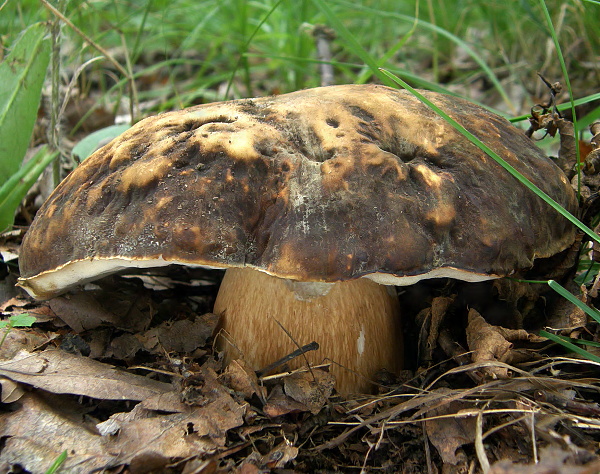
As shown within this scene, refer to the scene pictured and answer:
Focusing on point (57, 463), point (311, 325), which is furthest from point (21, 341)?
point (311, 325)

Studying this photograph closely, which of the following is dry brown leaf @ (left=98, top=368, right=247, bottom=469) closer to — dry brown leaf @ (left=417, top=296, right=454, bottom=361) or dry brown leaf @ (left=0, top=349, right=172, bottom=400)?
dry brown leaf @ (left=0, top=349, right=172, bottom=400)

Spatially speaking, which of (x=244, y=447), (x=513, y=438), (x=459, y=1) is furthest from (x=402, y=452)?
(x=459, y=1)

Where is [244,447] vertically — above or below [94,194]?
below

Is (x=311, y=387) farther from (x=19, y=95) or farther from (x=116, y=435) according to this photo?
(x=19, y=95)

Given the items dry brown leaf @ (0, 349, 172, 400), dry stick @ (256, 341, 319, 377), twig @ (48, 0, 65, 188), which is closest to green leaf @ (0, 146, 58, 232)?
twig @ (48, 0, 65, 188)

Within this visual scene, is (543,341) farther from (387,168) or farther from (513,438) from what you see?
(387,168)

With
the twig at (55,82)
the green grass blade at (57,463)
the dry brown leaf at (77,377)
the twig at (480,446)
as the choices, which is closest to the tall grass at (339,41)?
the twig at (55,82)
